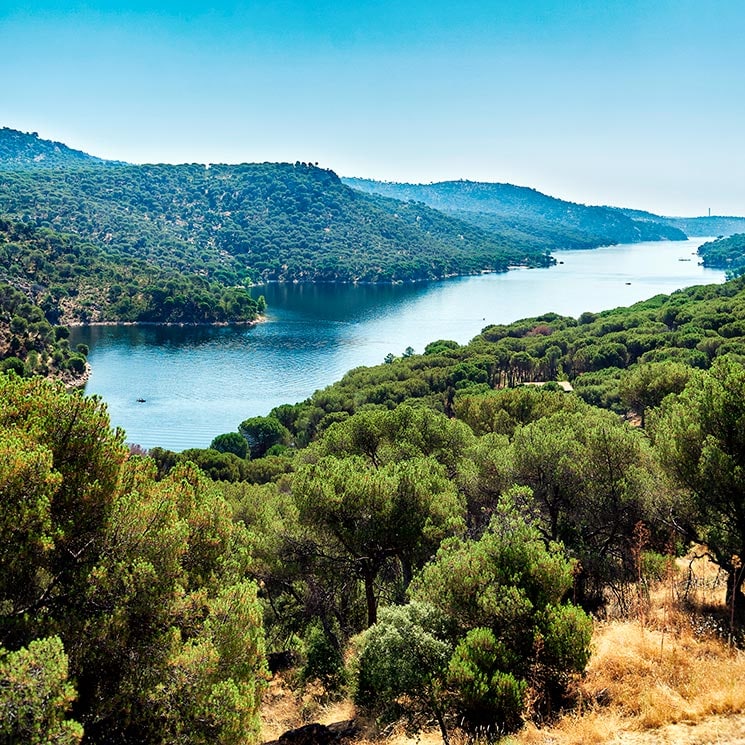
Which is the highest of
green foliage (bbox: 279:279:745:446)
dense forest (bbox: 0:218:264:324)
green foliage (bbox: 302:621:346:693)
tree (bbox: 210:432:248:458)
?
dense forest (bbox: 0:218:264:324)

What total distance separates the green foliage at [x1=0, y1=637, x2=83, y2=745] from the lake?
5513cm

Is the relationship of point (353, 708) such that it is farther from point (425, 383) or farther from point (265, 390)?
point (265, 390)

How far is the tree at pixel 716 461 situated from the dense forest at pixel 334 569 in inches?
1.6

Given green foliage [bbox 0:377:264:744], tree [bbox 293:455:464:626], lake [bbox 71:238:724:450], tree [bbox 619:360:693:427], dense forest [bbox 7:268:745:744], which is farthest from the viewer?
lake [bbox 71:238:724:450]

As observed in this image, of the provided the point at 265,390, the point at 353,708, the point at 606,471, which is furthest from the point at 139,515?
the point at 265,390

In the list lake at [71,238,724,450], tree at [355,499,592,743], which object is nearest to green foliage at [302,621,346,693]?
tree at [355,499,592,743]

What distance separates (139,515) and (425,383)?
53.6m

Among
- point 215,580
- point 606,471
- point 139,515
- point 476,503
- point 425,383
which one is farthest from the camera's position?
point 425,383

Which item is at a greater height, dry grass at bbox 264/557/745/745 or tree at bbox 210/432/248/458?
dry grass at bbox 264/557/745/745

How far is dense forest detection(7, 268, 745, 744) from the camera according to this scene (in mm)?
6844

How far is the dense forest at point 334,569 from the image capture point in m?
6.84

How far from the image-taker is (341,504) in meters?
13.8

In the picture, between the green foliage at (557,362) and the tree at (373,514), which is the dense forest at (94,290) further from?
the tree at (373,514)

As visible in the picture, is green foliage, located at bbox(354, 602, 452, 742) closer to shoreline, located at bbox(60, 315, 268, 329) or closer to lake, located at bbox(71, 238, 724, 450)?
lake, located at bbox(71, 238, 724, 450)
